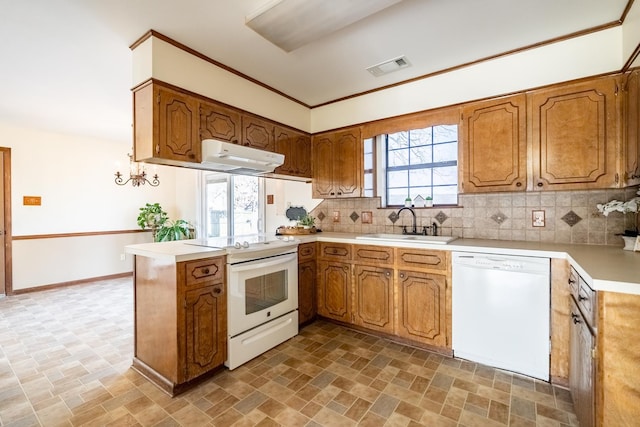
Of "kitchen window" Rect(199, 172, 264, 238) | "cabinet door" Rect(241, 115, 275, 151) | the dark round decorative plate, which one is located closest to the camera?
"cabinet door" Rect(241, 115, 275, 151)

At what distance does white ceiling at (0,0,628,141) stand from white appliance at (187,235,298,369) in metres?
1.62

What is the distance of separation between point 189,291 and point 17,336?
7.81 ft

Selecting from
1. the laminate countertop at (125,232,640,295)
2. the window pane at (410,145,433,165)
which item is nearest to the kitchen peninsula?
the laminate countertop at (125,232,640,295)

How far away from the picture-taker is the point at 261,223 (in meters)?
4.43

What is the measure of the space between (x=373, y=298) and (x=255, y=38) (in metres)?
2.45

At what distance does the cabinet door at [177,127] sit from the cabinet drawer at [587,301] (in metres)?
2.64

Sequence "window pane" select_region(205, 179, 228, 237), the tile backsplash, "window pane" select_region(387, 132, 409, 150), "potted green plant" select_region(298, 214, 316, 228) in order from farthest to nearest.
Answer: "window pane" select_region(205, 179, 228, 237) < "potted green plant" select_region(298, 214, 316, 228) < "window pane" select_region(387, 132, 409, 150) < the tile backsplash

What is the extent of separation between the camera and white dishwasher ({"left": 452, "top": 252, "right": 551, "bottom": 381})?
79.2 inches

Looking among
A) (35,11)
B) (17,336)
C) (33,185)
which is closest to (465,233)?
(35,11)

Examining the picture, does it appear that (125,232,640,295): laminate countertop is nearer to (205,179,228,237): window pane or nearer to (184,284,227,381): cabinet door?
→ (184,284,227,381): cabinet door

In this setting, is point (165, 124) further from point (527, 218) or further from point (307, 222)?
point (527, 218)

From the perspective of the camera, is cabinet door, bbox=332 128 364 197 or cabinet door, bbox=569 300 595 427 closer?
cabinet door, bbox=569 300 595 427

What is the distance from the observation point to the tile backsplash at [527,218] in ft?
7.41

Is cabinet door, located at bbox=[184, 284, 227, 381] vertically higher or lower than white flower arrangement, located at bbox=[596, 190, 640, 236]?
lower
